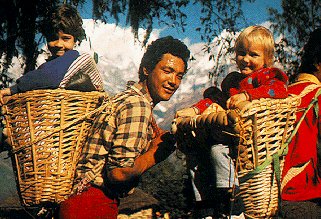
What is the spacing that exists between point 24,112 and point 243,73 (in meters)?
1.80

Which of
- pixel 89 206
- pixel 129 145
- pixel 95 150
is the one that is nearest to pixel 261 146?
pixel 129 145

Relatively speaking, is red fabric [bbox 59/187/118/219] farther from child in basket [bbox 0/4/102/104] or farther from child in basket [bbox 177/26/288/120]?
child in basket [bbox 177/26/288/120]

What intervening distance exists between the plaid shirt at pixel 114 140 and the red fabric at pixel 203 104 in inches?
15.4

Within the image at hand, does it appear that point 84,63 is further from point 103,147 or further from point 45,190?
point 45,190

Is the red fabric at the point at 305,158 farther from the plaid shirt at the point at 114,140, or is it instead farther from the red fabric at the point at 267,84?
the plaid shirt at the point at 114,140

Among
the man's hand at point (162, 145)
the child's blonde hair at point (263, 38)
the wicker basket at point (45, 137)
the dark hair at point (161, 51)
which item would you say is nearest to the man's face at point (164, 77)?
the dark hair at point (161, 51)

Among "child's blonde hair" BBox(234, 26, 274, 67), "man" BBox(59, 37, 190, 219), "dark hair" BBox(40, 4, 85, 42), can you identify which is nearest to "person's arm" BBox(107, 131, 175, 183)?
"man" BBox(59, 37, 190, 219)

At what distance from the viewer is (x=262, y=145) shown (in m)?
1.75

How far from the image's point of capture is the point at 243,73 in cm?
294

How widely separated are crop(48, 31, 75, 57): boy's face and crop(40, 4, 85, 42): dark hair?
0.13 ft

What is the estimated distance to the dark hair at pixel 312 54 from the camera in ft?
8.52

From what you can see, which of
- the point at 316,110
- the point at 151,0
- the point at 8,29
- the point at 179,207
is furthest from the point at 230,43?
the point at 316,110

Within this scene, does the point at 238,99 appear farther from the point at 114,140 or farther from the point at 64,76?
the point at 64,76

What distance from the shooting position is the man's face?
296cm
